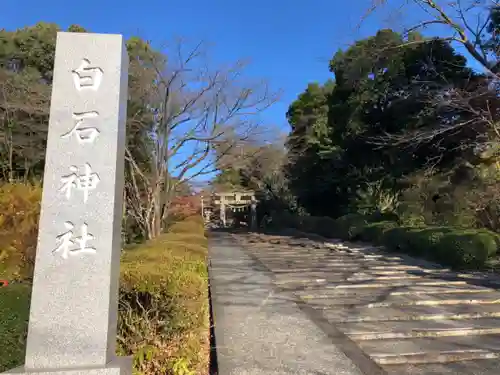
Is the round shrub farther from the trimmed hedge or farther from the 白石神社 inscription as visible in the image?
the 白石神社 inscription

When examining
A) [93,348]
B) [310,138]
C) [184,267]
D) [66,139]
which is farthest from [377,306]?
[310,138]

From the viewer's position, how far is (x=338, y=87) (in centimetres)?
2225

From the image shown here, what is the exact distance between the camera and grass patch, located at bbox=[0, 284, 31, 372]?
12.6 ft

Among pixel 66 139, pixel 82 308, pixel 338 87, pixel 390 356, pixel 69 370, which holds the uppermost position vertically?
pixel 338 87

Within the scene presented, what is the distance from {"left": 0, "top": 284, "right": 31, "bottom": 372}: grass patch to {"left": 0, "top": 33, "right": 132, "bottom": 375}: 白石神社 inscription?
4.58ft

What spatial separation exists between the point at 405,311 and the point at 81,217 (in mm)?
4581

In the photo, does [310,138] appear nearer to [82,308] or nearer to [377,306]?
[377,306]

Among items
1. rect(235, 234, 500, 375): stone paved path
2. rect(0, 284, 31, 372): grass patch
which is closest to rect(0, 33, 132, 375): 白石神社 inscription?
rect(0, 284, 31, 372): grass patch

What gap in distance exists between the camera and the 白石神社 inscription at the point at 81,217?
9.00ft

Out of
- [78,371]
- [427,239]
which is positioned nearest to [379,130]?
[427,239]

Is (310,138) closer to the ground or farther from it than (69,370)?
farther from it

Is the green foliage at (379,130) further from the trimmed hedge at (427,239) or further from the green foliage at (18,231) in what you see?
the green foliage at (18,231)

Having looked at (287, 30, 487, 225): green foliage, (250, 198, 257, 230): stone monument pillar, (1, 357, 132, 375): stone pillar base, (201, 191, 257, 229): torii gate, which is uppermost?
(287, 30, 487, 225): green foliage

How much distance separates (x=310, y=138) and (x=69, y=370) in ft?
80.0
